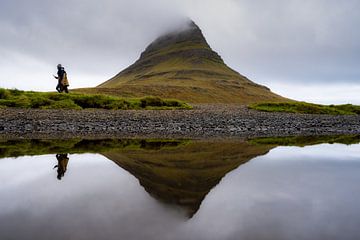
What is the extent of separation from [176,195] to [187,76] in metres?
99.8

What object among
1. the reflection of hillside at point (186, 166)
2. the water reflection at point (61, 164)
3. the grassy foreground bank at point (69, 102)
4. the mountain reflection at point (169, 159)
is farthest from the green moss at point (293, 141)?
the grassy foreground bank at point (69, 102)

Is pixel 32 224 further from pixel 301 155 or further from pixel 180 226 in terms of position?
pixel 301 155

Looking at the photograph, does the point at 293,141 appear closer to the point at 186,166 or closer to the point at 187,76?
the point at 186,166

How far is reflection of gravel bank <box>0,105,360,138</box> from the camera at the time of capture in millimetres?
20953

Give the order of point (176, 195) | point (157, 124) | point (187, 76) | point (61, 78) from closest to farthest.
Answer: point (176, 195) → point (157, 124) → point (61, 78) → point (187, 76)

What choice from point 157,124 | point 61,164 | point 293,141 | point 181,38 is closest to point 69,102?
point 157,124

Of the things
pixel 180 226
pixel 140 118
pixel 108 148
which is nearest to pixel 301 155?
pixel 108 148

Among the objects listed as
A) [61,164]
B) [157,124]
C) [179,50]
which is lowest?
[61,164]

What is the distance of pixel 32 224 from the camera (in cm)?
530

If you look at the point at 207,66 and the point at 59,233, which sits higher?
the point at 207,66

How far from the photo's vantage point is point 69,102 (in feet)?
101

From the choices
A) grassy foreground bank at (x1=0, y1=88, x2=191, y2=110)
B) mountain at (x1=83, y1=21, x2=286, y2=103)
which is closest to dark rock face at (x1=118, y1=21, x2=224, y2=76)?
mountain at (x1=83, y1=21, x2=286, y2=103)

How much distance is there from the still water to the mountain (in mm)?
40169

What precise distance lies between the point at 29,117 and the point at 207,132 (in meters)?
10.9
